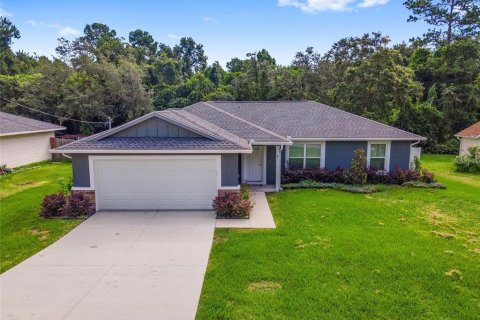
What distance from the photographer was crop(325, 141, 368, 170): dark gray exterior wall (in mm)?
16234

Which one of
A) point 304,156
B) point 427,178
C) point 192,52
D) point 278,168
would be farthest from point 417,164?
point 192,52

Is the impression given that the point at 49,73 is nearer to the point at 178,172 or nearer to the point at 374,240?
the point at 178,172

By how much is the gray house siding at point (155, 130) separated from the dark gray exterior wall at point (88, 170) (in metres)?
1.46

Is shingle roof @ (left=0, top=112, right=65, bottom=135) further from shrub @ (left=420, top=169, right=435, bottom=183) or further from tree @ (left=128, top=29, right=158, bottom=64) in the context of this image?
tree @ (left=128, top=29, right=158, bottom=64)

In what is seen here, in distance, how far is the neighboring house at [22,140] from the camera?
66.1 ft

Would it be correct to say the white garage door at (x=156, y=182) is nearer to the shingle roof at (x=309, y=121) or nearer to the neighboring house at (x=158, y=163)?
the neighboring house at (x=158, y=163)

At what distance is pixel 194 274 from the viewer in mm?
6957

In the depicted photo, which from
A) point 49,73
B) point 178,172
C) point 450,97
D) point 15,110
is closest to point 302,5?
point 178,172

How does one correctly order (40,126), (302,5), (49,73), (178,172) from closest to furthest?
1. (178,172)
2. (302,5)
3. (40,126)
4. (49,73)

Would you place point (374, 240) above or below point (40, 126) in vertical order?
below

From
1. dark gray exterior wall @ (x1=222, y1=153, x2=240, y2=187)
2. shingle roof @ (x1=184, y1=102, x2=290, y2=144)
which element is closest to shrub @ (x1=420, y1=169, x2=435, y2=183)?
shingle roof @ (x1=184, y1=102, x2=290, y2=144)

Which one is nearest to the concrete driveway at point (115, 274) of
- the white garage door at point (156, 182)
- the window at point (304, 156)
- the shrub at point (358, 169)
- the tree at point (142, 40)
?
the white garage door at point (156, 182)

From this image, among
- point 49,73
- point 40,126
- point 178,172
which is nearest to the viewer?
point 178,172

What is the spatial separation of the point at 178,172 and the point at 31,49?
5525 cm
